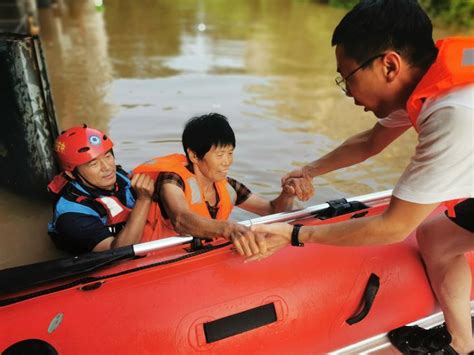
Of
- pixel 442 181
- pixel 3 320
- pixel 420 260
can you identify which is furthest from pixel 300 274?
pixel 3 320

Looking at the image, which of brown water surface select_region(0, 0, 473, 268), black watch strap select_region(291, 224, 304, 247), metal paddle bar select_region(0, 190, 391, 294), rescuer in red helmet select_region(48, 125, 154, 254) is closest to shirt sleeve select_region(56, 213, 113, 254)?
rescuer in red helmet select_region(48, 125, 154, 254)

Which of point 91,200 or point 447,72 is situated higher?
point 447,72

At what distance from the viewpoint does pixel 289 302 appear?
2002 millimetres

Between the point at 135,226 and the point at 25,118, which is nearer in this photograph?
the point at 135,226

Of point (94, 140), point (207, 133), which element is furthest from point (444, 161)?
point (94, 140)

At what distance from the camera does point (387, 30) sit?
1.54 metres

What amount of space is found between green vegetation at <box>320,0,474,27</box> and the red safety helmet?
476 inches

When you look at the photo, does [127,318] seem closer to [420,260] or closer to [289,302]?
[289,302]

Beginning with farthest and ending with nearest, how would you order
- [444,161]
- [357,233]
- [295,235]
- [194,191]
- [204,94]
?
1. [204,94]
2. [194,191]
3. [295,235]
4. [357,233]
5. [444,161]

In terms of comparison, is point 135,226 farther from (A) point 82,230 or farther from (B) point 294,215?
(B) point 294,215

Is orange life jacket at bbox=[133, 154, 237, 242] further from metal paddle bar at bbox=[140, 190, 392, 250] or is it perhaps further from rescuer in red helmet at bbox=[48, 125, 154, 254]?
metal paddle bar at bbox=[140, 190, 392, 250]

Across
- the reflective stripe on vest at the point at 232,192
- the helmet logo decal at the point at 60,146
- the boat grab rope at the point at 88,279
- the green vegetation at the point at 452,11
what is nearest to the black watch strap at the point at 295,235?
the boat grab rope at the point at 88,279

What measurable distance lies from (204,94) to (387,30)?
539 centimetres

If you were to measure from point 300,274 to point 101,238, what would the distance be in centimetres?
101
